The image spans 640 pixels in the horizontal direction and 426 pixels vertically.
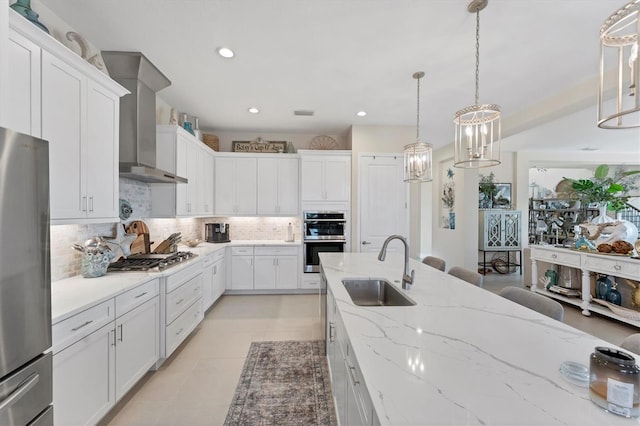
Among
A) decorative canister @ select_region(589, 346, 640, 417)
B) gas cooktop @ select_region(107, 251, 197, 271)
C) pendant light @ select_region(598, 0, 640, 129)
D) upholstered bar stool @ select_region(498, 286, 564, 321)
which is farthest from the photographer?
gas cooktop @ select_region(107, 251, 197, 271)

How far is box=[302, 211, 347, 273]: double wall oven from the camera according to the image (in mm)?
4555

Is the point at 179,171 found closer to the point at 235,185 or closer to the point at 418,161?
the point at 235,185

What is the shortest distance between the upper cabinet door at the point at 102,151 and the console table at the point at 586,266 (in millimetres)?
5459

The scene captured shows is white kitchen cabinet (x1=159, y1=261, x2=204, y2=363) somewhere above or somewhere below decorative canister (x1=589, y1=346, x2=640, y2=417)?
below

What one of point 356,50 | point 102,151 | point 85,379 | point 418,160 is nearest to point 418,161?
point 418,160

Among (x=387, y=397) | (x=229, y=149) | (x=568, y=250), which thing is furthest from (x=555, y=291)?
(x=229, y=149)

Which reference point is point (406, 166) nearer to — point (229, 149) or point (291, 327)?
point (291, 327)

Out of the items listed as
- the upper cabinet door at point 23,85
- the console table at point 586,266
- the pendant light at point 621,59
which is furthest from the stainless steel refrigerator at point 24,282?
the console table at point 586,266

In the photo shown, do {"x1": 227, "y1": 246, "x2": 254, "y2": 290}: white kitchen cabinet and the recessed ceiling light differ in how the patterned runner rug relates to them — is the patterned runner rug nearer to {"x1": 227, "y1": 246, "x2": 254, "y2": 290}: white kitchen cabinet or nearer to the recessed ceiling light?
{"x1": 227, "y1": 246, "x2": 254, "y2": 290}: white kitchen cabinet

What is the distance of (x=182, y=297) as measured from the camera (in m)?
2.76

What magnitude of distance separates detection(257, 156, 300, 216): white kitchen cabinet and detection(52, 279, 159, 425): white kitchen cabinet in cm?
259

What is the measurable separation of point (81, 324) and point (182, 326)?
→ 4.36 feet

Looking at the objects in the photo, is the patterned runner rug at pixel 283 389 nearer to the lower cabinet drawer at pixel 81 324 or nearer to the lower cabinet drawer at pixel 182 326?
the lower cabinet drawer at pixel 182 326

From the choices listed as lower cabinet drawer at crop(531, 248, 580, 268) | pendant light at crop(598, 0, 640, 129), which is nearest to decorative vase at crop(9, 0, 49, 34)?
pendant light at crop(598, 0, 640, 129)
